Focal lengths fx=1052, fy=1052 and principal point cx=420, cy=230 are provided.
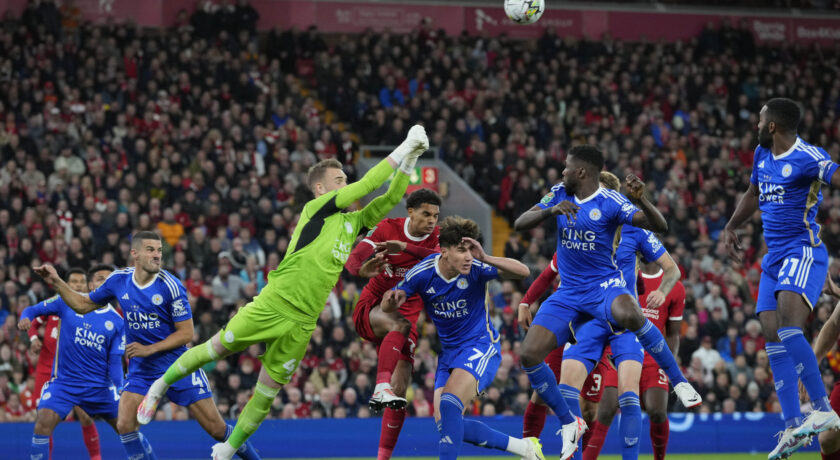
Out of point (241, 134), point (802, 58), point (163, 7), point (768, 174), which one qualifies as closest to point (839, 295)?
point (768, 174)

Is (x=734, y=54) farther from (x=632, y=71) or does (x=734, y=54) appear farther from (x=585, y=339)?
(x=585, y=339)

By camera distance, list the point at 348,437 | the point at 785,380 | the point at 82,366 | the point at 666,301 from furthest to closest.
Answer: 1. the point at 348,437
2. the point at 82,366
3. the point at 666,301
4. the point at 785,380

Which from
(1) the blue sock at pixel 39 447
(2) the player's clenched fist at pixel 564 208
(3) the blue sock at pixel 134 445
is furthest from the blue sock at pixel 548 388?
(1) the blue sock at pixel 39 447

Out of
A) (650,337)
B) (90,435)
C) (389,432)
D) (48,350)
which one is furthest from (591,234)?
(48,350)

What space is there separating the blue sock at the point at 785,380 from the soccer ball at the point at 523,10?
593 centimetres

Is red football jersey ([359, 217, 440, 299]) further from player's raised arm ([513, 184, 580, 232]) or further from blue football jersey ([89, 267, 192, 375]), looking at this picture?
blue football jersey ([89, 267, 192, 375])

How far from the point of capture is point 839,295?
924cm

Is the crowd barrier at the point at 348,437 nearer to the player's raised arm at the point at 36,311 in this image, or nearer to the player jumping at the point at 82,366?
the player jumping at the point at 82,366

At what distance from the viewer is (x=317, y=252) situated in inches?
371

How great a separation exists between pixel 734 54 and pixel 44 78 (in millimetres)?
18314

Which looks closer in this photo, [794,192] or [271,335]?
[794,192]

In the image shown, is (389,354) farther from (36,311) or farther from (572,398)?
(36,311)

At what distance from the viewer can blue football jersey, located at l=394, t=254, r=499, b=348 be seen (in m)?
9.69

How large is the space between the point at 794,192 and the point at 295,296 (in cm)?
440
